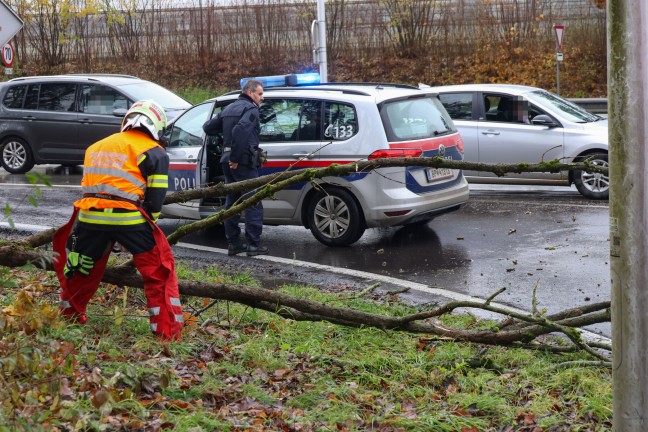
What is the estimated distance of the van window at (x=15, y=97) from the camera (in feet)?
56.4

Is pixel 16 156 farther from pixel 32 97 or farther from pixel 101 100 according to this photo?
pixel 101 100

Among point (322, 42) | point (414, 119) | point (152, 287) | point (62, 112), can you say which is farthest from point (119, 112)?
point (152, 287)

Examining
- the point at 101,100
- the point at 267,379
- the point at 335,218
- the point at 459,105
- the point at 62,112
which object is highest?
the point at 101,100

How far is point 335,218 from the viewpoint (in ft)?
34.1

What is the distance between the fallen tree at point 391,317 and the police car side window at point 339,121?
9.96ft

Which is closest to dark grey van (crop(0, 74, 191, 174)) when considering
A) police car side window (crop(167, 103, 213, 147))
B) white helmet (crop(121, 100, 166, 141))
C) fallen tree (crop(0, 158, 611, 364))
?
police car side window (crop(167, 103, 213, 147))

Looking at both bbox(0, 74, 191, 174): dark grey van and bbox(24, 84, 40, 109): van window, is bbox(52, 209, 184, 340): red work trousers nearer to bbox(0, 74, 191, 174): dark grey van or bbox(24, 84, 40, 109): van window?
bbox(0, 74, 191, 174): dark grey van

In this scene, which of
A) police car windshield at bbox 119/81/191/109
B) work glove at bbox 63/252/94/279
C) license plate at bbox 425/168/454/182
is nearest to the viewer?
work glove at bbox 63/252/94/279

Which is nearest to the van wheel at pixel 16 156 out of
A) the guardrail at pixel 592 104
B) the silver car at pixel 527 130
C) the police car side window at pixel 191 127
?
the police car side window at pixel 191 127

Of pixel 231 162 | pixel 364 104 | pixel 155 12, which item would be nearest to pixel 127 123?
pixel 231 162

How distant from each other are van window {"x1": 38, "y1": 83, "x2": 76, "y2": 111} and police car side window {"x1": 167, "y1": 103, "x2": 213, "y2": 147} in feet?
19.7

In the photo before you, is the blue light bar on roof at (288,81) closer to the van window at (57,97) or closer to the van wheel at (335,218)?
the van wheel at (335,218)

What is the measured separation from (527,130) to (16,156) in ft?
30.4

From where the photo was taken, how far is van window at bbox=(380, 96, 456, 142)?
400 inches
